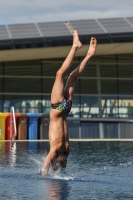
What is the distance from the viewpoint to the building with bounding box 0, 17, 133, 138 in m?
27.5

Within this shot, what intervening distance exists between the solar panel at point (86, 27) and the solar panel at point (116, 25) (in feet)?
1.30

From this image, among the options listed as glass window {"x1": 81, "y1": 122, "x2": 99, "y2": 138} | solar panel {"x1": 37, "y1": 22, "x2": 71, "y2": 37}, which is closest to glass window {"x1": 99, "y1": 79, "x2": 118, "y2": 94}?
glass window {"x1": 81, "y1": 122, "x2": 99, "y2": 138}

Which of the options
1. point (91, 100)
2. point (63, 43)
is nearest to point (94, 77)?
point (91, 100)

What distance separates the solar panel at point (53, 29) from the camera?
26.3 metres

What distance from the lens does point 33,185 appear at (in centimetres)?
798

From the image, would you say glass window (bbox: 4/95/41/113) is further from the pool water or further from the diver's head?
the diver's head

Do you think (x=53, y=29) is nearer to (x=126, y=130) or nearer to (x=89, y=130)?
(x=89, y=130)

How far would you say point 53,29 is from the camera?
27828 millimetres

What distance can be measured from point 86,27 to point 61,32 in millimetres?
1732

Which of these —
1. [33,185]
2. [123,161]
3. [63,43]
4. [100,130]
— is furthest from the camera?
[100,130]

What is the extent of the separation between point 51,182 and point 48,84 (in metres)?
20.5

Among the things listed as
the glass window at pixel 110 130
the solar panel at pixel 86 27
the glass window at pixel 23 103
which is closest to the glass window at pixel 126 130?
the glass window at pixel 110 130

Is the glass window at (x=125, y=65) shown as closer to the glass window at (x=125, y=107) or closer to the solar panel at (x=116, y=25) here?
the glass window at (x=125, y=107)

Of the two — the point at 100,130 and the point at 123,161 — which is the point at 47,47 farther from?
the point at 123,161
